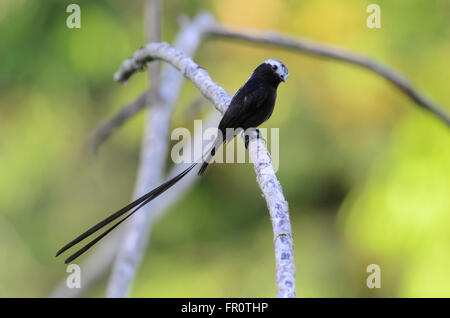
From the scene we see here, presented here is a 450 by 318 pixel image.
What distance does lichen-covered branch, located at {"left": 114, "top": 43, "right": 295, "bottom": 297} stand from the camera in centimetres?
99

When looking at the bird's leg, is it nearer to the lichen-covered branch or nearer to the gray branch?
the lichen-covered branch

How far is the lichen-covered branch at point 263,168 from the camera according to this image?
0.99 m

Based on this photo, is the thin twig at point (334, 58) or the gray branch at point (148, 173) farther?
the thin twig at point (334, 58)

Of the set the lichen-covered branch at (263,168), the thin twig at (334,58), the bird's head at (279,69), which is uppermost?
the thin twig at (334,58)

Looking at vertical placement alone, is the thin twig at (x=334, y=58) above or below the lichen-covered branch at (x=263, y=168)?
above

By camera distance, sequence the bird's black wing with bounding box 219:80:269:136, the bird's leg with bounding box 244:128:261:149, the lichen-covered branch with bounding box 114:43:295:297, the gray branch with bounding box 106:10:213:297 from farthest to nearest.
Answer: the gray branch with bounding box 106:10:213:297 < the bird's black wing with bounding box 219:80:269:136 < the bird's leg with bounding box 244:128:261:149 < the lichen-covered branch with bounding box 114:43:295:297

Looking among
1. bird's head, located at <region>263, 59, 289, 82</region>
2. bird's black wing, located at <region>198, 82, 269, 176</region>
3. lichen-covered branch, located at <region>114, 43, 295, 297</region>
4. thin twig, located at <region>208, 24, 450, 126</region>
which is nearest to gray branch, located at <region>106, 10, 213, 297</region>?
thin twig, located at <region>208, 24, 450, 126</region>

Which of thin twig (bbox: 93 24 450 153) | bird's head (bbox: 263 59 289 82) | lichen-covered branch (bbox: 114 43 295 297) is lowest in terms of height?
lichen-covered branch (bbox: 114 43 295 297)

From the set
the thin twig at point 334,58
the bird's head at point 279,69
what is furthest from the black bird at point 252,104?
the thin twig at point 334,58

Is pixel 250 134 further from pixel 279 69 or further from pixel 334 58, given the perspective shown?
pixel 334 58

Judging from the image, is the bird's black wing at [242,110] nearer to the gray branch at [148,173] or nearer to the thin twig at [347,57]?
the gray branch at [148,173]

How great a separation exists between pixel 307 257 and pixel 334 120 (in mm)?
1197

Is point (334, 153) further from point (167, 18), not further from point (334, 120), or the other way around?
point (167, 18)
